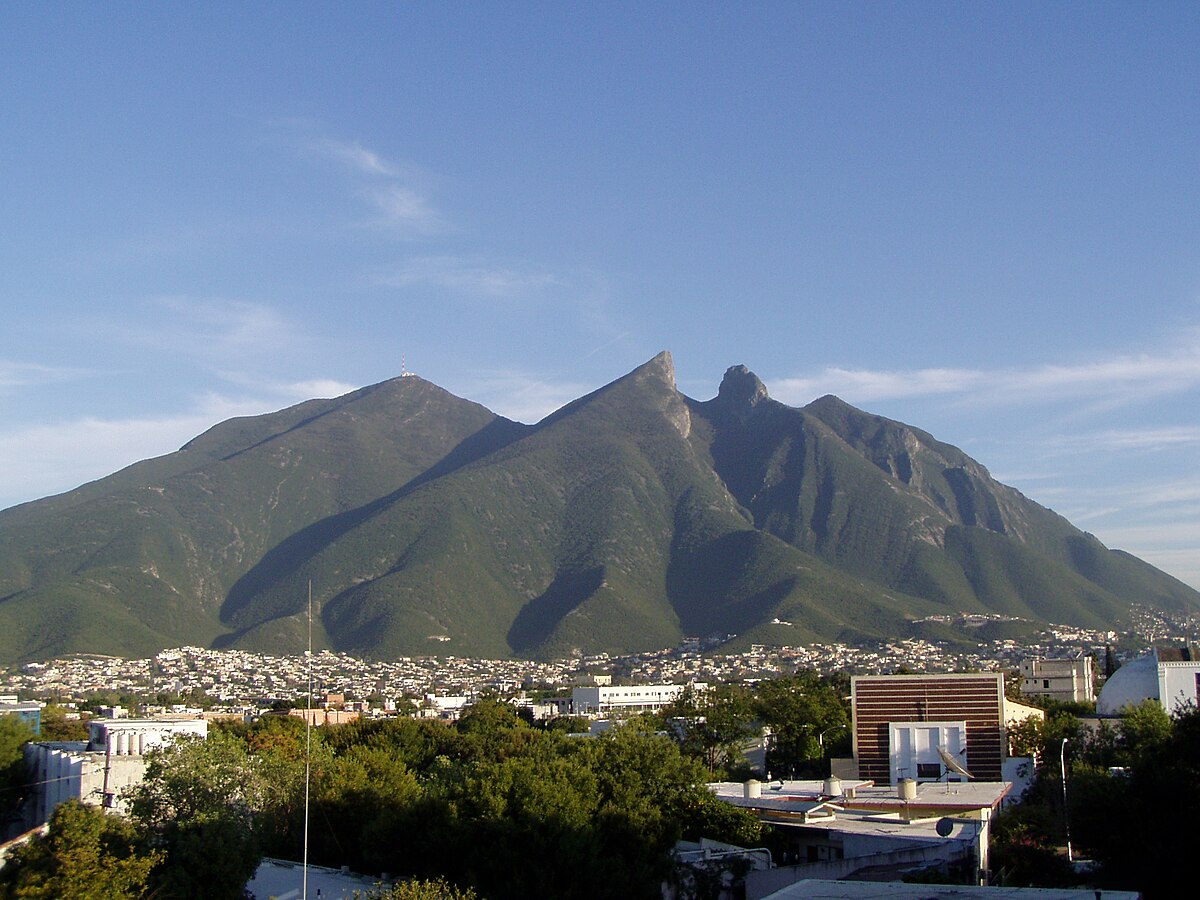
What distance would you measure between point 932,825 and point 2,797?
38373mm

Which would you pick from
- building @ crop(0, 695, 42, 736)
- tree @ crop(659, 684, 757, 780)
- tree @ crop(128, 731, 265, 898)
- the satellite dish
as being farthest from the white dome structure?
building @ crop(0, 695, 42, 736)

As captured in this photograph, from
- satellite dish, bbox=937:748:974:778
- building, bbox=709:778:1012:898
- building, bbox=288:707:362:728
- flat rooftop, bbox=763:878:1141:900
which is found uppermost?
building, bbox=288:707:362:728

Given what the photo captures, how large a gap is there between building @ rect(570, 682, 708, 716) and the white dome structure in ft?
179

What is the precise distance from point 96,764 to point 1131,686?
2183 inches

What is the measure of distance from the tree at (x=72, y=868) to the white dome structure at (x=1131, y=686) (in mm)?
60370

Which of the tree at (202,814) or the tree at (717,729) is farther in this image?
the tree at (717,729)

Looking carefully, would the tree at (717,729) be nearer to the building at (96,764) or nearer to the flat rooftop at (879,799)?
the flat rooftop at (879,799)

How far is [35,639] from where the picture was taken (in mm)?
193125

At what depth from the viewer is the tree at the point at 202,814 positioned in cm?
2725

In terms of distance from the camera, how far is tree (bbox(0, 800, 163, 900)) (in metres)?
22.3

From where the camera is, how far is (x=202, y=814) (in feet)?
103

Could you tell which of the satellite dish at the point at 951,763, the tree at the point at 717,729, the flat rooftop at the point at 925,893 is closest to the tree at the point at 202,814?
the flat rooftop at the point at 925,893

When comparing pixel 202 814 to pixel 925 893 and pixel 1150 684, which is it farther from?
pixel 1150 684

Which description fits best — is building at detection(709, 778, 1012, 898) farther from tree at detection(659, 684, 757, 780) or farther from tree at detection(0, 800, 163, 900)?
tree at detection(659, 684, 757, 780)
